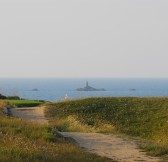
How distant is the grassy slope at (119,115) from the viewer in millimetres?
23525

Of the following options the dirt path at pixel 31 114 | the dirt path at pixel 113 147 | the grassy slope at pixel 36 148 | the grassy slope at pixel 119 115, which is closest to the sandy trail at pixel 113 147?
the dirt path at pixel 113 147

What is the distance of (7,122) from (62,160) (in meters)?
7.09

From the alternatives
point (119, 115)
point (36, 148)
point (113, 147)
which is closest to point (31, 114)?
point (119, 115)

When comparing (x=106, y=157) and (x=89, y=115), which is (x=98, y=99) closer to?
(x=89, y=115)

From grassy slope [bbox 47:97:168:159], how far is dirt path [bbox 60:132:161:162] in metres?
3.90

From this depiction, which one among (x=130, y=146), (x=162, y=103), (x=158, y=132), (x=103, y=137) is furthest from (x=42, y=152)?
(x=162, y=103)

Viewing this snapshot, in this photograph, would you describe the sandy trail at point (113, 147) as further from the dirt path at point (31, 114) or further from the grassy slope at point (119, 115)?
the dirt path at point (31, 114)

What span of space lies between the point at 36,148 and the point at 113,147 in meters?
3.81

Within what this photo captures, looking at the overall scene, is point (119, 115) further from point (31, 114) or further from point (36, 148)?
point (36, 148)

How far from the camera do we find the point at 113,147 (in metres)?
14.8

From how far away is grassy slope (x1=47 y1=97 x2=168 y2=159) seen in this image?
2352 centimetres

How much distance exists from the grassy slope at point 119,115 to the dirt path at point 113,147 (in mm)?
3898

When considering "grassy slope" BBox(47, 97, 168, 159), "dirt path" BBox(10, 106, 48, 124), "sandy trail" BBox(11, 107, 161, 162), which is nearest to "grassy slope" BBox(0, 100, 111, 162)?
"sandy trail" BBox(11, 107, 161, 162)

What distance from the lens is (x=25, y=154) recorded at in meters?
10.4
